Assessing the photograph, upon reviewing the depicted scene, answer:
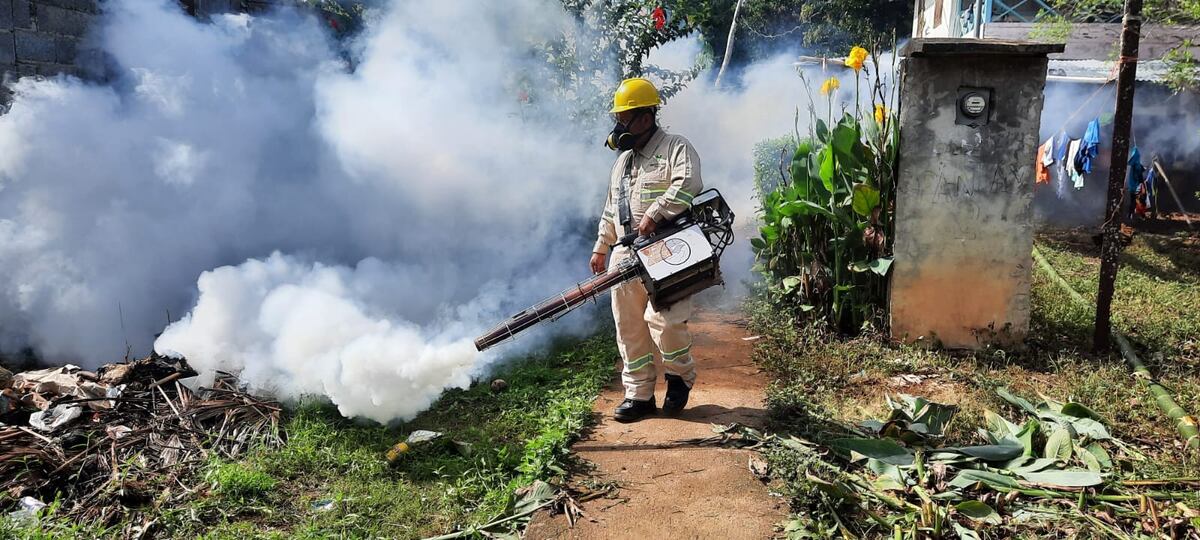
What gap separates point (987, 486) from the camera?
3.63 metres

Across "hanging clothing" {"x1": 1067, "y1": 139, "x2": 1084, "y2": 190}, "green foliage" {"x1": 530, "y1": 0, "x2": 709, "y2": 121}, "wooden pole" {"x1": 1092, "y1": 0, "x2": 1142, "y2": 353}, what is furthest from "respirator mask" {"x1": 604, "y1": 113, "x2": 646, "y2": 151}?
"hanging clothing" {"x1": 1067, "y1": 139, "x2": 1084, "y2": 190}

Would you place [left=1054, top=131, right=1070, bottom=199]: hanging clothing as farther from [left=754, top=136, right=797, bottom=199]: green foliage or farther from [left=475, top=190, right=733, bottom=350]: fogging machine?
[left=475, top=190, right=733, bottom=350]: fogging machine

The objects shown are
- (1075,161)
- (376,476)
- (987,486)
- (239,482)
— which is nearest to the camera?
(987,486)

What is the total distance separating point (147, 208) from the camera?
6305 mm

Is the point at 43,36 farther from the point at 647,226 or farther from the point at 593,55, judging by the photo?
the point at 647,226

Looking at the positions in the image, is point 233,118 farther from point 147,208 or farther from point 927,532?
point 927,532

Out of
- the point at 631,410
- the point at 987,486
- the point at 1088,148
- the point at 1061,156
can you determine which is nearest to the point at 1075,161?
the point at 1088,148

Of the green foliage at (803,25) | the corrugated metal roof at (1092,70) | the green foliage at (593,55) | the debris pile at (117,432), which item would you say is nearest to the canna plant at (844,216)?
the green foliage at (593,55)

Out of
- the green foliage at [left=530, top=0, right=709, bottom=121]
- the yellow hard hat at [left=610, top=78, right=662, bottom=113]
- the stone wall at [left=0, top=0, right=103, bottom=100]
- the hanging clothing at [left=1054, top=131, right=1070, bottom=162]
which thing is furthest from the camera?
the hanging clothing at [left=1054, top=131, right=1070, bottom=162]

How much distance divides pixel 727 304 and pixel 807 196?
1.72 metres

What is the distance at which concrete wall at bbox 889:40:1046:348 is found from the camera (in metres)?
5.69

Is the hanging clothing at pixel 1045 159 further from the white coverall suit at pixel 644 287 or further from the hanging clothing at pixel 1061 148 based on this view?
the white coverall suit at pixel 644 287

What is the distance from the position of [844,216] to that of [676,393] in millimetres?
2320

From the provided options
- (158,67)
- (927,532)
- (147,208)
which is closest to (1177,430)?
(927,532)
